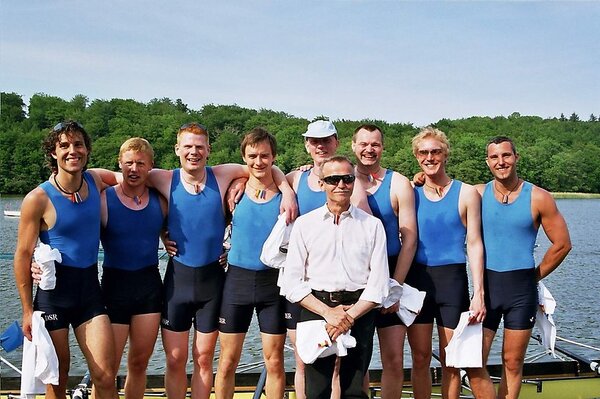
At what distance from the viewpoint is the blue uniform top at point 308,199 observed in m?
4.70

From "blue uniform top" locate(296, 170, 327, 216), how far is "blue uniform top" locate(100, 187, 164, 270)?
1114 millimetres

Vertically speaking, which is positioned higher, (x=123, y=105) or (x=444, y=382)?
(x=123, y=105)

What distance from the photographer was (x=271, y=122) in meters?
93.1

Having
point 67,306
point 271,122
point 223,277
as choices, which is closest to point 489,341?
point 223,277

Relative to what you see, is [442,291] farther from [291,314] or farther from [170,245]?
[170,245]

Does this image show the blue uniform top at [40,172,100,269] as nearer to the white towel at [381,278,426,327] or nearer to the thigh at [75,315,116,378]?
the thigh at [75,315,116,378]

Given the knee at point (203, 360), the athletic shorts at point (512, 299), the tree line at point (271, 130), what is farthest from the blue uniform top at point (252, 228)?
the tree line at point (271, 130)

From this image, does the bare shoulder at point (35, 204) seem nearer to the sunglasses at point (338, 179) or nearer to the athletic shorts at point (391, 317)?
the sunglasses at point (338, 179)

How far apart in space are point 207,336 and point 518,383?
2542 mm

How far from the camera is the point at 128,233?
4.70 meters

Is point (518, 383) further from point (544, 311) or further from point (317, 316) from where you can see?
point (317, 316)

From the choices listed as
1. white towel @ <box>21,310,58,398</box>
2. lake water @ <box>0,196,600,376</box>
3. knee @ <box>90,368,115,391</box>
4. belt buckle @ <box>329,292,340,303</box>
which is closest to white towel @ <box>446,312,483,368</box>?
belt buckle @ <box>329,292,340,303</box>

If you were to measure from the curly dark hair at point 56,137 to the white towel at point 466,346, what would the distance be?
3120 mm

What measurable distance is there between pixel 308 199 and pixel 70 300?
191 centimetres
